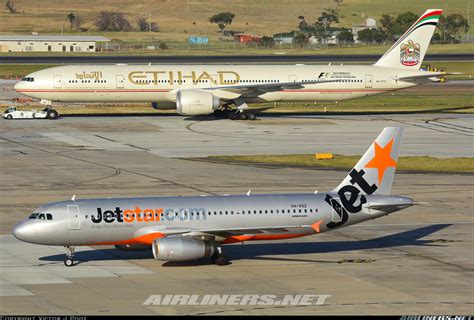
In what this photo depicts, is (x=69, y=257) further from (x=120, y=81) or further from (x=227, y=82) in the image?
(x=227, y=82)

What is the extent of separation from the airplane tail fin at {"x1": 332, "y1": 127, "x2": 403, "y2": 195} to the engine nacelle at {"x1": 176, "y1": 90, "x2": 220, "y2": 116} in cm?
5167

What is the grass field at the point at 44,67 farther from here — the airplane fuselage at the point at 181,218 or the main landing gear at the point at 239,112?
the airplane fuselage at the point at 181,218

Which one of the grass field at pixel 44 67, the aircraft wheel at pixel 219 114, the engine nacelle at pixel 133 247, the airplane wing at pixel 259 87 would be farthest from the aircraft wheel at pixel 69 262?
the grass field at pixel 44 67

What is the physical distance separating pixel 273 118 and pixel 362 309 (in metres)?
67.2

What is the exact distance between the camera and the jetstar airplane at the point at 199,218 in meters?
40.1

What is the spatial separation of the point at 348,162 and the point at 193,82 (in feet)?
97.1

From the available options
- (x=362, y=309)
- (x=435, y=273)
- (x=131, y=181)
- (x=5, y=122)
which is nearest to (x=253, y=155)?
(x=131, y=181)

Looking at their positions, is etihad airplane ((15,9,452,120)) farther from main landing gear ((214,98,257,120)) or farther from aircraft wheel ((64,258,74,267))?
aircraft wheel ((64,258,74,267))

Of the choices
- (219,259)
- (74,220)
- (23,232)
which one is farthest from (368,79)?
(23,232)

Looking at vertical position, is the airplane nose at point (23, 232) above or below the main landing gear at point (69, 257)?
above

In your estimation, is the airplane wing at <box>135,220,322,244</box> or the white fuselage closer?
the airplane wing at <box>135,220,322,244</box>

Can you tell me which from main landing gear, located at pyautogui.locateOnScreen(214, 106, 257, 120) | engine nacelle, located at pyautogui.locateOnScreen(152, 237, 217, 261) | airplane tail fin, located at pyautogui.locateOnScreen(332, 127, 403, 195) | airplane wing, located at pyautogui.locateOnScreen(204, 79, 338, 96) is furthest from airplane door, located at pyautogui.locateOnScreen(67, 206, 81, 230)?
main landing gear, located at pyautogui.locateOnScreen(214, 106, 257, 120)

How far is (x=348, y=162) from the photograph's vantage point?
72.5 metres

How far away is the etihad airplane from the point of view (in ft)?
317
